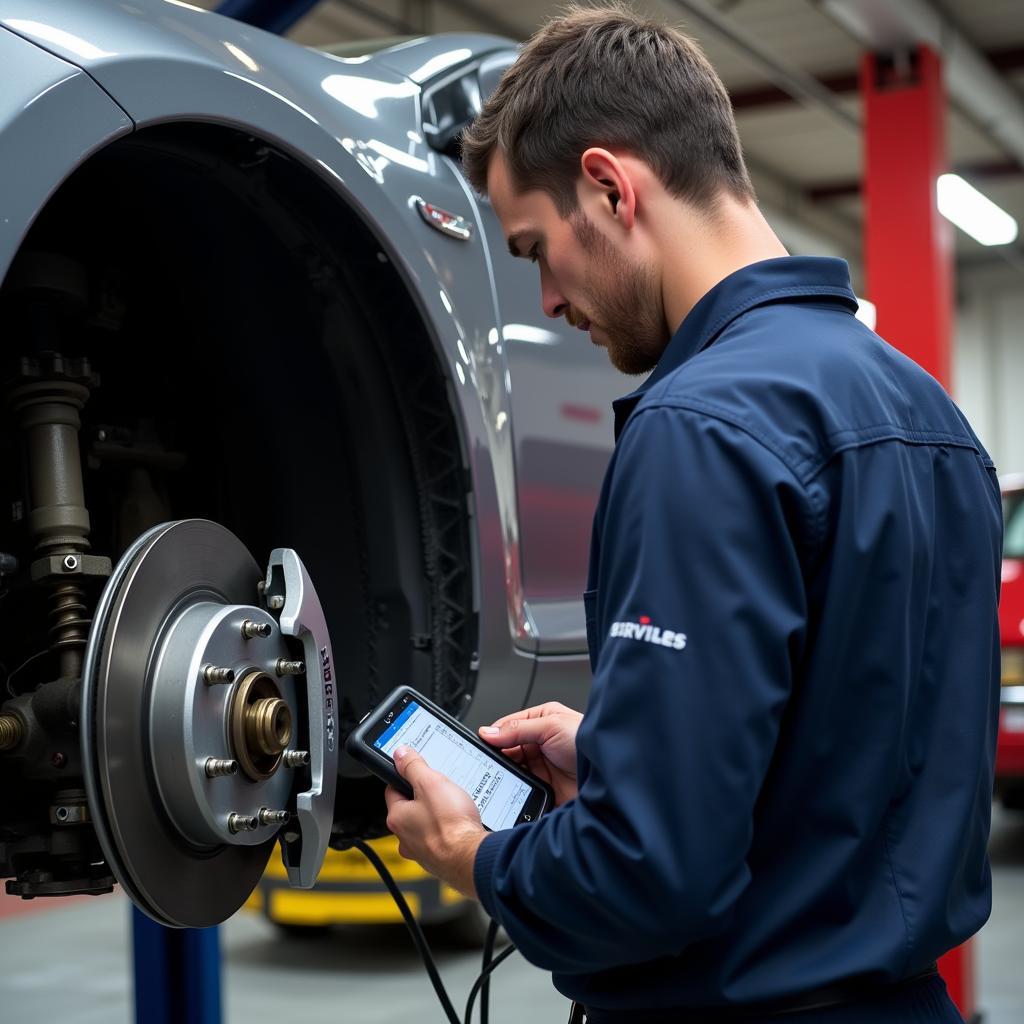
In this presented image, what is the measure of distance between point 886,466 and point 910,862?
27 cm

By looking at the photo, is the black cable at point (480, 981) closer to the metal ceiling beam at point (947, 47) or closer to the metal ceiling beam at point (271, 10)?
the metal ceiling beam at point (271, 10)

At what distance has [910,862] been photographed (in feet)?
3.01

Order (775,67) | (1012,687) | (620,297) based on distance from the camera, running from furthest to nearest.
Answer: (775,67) < (1012,687) < (620,297)

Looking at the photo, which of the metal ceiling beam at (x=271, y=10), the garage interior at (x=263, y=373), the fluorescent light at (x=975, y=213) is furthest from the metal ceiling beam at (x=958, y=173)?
the metal ceiling beam at (x=271, y=10)

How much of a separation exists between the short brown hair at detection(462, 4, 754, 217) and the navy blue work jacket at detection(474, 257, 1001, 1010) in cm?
11

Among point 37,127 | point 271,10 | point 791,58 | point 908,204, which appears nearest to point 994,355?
point 791,58

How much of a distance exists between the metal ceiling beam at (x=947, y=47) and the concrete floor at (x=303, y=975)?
11.3ft

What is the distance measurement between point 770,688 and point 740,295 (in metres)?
0.31

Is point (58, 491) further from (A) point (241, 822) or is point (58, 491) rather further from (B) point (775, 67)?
(B) point (775, 67)

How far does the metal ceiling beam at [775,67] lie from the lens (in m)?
5.83

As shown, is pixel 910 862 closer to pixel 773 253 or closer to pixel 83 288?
pixel 773 253

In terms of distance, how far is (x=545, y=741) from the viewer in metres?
1.27

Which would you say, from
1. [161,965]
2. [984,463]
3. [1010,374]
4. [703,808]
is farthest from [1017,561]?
[1010,374]

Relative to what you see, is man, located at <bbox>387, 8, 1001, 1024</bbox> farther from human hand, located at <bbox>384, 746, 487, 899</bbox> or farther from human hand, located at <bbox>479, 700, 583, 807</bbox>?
human hand, located at <bbox>479, 700, 583, 807</bbox>
